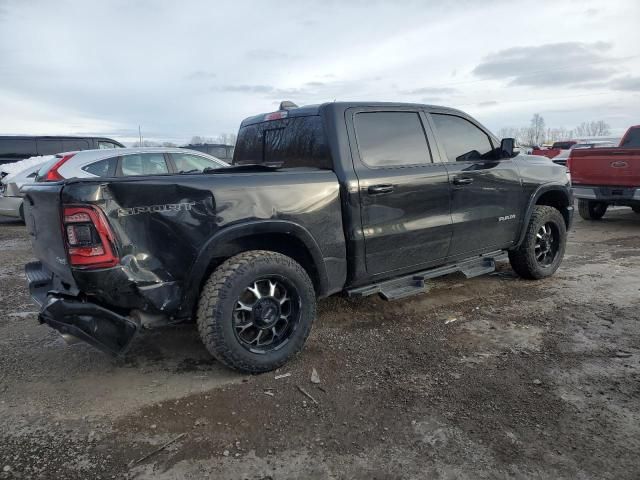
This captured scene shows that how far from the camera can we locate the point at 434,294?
511 centimetres

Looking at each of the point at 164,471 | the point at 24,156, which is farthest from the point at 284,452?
the point at 24,156

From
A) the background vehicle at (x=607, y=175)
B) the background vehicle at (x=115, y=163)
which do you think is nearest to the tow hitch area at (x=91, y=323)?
the background vehicle at (x=115, y=163)

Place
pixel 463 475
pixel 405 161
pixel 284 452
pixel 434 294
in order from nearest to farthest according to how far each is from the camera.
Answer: pixel 463 475 < pixel 284 452 < pixel 405 161 < pixel 434 294

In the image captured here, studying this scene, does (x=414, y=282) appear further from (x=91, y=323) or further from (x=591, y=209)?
(x=591, y=209)

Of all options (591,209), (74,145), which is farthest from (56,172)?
(591,209)

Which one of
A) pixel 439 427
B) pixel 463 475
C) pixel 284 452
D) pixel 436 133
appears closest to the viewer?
pixel 463 475

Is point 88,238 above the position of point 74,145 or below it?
Result: below

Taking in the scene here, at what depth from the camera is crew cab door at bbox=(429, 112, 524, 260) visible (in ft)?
14.7

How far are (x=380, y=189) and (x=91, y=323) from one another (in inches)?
88.2

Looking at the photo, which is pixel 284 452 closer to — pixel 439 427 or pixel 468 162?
pixel 439 427

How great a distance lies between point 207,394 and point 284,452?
82cm

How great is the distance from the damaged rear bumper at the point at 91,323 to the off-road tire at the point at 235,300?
456mm

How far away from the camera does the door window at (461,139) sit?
4566mm

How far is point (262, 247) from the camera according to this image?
3568 millimetres
